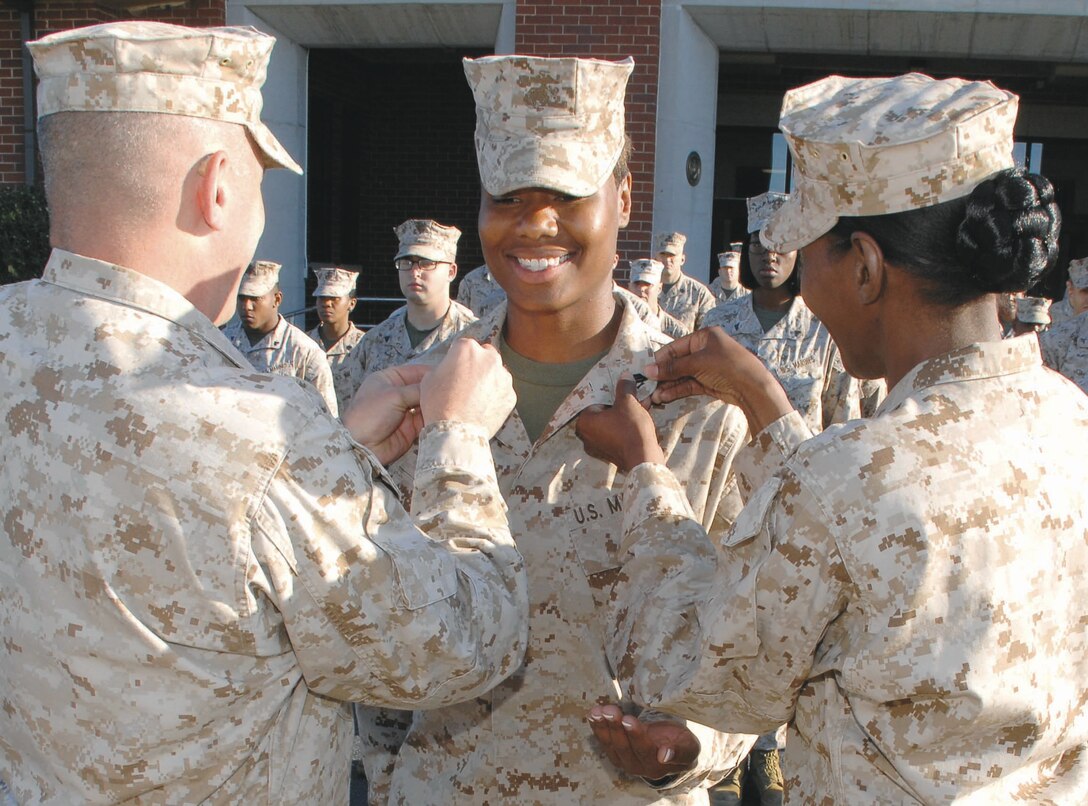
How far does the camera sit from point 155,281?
1.67 m

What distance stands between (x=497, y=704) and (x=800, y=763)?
2.07ft

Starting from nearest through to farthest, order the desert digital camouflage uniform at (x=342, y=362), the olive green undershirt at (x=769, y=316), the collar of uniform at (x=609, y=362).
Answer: the collar of uniform at (x=609, y=362)
the olive green undershirt at (x=769, y=316)
the desert digital camouflage uniform at (x=342, y=362)

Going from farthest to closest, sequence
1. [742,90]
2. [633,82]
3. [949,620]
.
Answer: [742,90] < [633,82] < [949,620]

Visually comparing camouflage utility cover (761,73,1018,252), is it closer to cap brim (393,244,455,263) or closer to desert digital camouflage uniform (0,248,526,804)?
desert digital camouflage uniform (0,248,526,804)

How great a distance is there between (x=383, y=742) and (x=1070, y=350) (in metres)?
7.70

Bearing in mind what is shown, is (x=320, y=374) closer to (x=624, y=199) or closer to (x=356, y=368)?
(x=356, y=368)

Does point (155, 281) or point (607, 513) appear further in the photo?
point (607, 513)

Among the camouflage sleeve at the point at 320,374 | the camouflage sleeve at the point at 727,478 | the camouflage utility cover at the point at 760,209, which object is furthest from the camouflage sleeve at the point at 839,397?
the camouflage sleeve at the point at 727,478

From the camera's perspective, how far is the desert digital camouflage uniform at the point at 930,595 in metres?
1.54

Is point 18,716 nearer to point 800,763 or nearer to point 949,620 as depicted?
point 800,763

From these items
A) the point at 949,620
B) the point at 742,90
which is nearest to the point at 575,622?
the point at 949,620

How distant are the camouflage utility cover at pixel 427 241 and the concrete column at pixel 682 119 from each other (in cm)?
234

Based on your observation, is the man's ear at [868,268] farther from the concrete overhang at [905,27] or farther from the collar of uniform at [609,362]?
the concrete overhang at [905,27]

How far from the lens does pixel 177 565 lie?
1.52m
